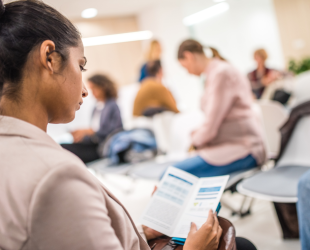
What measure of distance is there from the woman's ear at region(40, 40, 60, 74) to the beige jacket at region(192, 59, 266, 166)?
139cm

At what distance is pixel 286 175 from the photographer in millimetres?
1713

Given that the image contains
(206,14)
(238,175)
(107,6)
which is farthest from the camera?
(206,14)

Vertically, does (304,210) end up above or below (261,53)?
below

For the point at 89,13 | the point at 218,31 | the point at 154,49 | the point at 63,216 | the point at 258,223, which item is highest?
the point at 89,13

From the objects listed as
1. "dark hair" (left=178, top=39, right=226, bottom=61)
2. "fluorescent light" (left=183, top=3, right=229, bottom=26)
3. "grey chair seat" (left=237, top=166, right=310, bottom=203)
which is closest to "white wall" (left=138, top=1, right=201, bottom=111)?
"fluorescent light" (left=183, top=3, right=229, bottom=26)

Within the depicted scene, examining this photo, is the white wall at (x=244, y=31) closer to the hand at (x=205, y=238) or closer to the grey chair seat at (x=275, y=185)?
the grey chair seat at (x=275, y=185)

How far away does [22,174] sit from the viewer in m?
0.51

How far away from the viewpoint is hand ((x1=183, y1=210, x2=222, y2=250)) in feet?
2.53

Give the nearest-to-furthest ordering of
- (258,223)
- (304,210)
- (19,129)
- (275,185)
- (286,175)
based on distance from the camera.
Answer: (19,129) → (304,210) → (275,185) → (286,175) → (258,223)

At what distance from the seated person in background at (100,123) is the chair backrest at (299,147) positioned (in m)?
1.74

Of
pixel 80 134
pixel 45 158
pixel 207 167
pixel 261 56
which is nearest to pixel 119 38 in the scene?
pixel 261 56

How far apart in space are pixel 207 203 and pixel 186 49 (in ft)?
4.72

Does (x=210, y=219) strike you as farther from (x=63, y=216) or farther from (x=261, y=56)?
(x=261, y=56)

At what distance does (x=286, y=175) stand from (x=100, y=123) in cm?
202
